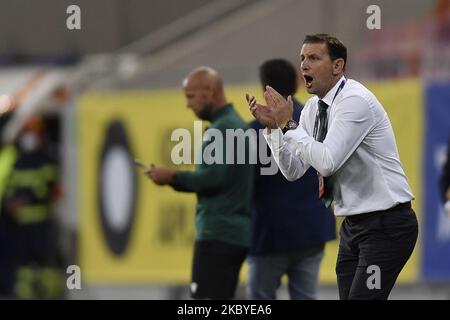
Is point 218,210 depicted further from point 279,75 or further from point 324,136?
point 324,136

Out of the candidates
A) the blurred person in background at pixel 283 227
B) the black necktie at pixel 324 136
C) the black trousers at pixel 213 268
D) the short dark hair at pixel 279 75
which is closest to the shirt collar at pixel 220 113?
the blurred person in background at pixel 283 227

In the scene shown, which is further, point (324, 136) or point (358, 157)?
point (324, 136)

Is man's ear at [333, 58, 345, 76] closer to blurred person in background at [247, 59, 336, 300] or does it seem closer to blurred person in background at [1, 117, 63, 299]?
blurred person in background at [247, 59, 336, 300]

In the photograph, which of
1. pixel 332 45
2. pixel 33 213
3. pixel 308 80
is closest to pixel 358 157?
pixel 308 80

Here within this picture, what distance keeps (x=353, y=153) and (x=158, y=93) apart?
28.2ft

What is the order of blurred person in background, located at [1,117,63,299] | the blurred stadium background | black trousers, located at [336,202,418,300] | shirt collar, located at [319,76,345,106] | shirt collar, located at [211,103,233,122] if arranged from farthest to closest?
blurred person in background, located at [1,117,63,299] → the blurred stadium background → shirt collar, located at [211,103,233,122] → shirt collar, located at [319,76,345,106] → black trousers, located at [336,202,418,300]

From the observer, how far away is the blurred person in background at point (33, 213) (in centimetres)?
1620

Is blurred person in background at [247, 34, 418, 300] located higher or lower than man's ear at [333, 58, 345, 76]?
lower

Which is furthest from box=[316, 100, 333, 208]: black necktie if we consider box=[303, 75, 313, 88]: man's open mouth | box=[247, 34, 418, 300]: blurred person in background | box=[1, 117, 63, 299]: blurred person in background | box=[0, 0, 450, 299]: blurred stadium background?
box=[1, 117, 63, 299]: blurred person in background

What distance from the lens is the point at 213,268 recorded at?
29.2ft

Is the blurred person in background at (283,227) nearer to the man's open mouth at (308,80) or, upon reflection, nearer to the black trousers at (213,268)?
the black trousers at (213,268)

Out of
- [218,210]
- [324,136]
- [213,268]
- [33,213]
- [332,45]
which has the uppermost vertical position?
[332,45]

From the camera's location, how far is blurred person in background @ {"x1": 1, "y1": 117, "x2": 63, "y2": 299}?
1620 centimetres

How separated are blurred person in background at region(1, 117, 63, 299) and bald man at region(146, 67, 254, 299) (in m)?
7.38
